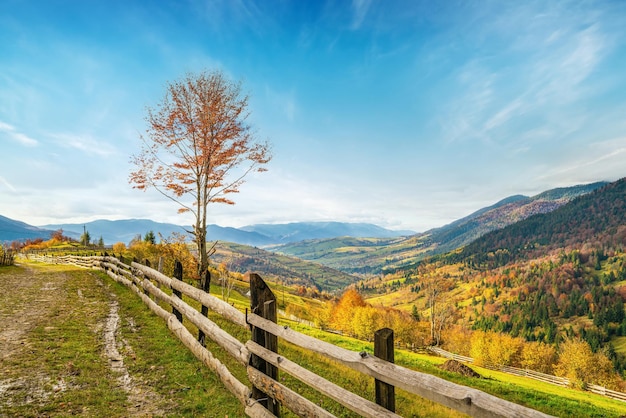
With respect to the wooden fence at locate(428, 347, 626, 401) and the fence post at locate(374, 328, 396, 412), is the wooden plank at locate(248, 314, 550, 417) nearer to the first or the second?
the fence post at locate(374, 328, 396, 412)

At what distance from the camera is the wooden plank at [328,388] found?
4230 mm

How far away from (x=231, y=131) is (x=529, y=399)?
851 inches

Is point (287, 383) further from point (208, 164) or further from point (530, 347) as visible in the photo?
point (530, 347)

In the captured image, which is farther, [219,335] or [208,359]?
[208,359]

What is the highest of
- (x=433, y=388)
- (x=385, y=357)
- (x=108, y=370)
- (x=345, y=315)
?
(x=385, y=357)

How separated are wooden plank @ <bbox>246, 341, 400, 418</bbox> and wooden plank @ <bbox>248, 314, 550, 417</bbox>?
41 centimetres

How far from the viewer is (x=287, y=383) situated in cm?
904

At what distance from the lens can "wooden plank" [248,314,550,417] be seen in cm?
303

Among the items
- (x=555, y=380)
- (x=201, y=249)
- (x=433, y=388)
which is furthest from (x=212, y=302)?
(x=555, y=380)

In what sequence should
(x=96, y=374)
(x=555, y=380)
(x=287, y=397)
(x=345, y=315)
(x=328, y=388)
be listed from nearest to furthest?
(x=328, y=388), (x=287, y=397), (x=96, y=374), (x=555, y=380), (x=345, y=315)

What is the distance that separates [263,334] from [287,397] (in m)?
1.28

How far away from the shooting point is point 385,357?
13.8ft

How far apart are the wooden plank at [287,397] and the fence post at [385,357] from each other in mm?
898

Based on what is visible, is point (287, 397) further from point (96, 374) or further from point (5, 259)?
point (5, 259)
